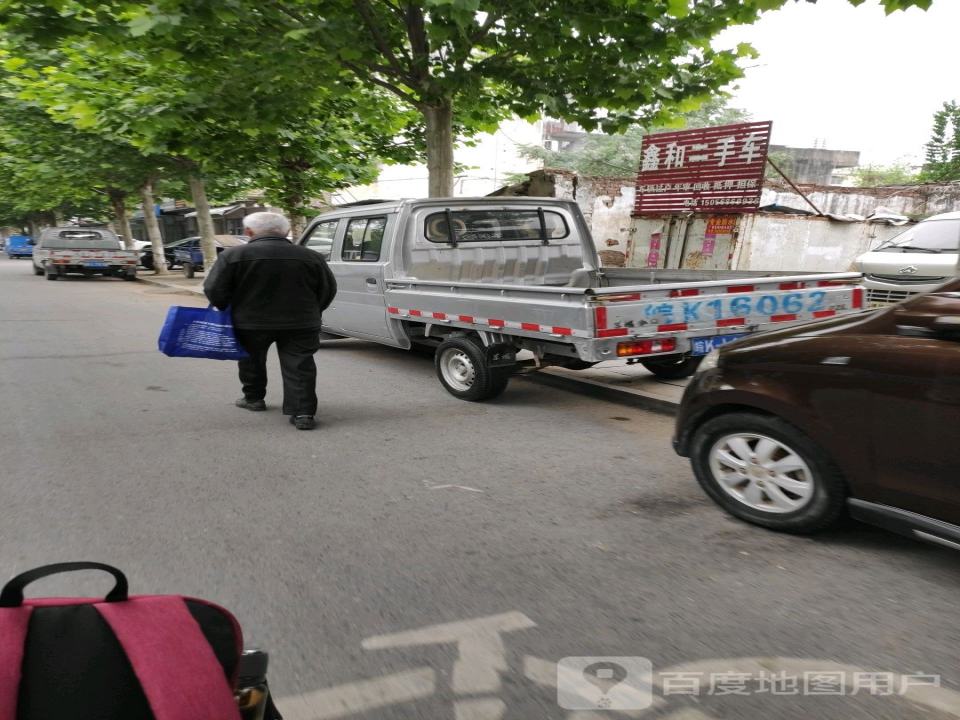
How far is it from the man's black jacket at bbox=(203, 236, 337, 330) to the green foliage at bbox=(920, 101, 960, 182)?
2589 centimetres

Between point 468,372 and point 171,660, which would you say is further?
point 468,372

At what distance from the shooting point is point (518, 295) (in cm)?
543

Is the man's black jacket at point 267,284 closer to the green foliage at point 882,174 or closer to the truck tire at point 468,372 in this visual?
the truck tire at point 468,372

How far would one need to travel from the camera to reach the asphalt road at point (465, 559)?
225 cm

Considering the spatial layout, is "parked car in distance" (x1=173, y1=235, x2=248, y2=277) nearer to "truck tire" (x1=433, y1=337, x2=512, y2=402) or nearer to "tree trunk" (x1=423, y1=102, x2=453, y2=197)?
"tree trunk" (x1=423, y1=102, x2=453, y2=197)

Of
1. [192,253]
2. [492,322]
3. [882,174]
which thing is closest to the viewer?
[492,322]

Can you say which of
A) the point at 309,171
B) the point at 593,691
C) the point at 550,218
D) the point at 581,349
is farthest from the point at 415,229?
the point at 309,171

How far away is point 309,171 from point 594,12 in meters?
9.34

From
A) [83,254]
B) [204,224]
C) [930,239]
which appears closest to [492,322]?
[930,239]

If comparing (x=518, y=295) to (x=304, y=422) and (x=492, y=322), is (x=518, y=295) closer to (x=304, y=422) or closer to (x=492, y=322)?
(x=492, y=322)

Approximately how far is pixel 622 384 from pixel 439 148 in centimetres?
473

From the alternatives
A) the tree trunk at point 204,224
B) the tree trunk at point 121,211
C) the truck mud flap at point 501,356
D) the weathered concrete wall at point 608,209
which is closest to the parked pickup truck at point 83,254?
the tree trunk at point 204,224

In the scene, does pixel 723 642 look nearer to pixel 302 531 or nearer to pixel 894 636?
pixel 894 636

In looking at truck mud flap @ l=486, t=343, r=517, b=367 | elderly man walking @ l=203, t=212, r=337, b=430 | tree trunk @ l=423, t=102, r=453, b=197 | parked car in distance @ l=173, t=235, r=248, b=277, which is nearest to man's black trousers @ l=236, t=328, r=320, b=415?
elderly man walking @ l=203, t=212, r=337, b=430
